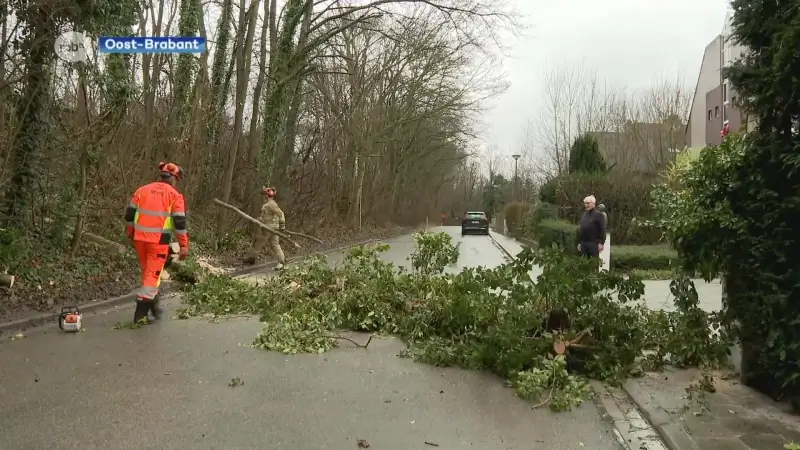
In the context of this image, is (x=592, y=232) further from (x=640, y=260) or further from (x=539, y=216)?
(x=539, y=216)

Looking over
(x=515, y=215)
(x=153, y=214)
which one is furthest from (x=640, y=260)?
(x=515, y=215)

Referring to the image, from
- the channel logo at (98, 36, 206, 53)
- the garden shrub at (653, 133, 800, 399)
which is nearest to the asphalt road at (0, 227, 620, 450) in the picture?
the garden shrub at (653, 133, 800, 399)

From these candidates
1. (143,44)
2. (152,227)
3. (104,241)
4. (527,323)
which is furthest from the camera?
(143,44)

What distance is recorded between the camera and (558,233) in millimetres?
20406

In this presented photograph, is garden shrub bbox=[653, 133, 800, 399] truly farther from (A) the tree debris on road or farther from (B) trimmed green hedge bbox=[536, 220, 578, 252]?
(B) trimmed green hedge bbox=[536, 220, 578, 252]

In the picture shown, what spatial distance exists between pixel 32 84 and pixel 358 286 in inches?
218

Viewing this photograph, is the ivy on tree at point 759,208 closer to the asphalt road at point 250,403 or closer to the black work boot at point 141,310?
the asphalt road at point 250,403

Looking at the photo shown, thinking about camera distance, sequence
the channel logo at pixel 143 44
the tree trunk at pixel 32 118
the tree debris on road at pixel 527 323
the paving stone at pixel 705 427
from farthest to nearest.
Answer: the channel logo at pixel 143 44 < the tree trunk at pixel 32 118 < the tree debris on road at pixel 527 323 < the paving stone at pixel 705 427

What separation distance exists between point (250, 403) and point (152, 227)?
346 centimetres

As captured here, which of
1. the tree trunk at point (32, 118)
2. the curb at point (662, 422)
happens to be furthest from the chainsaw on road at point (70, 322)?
the curb at point (662, 422)

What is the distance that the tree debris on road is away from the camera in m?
5.80

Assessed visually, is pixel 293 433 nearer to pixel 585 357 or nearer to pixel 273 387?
pixel 273 387

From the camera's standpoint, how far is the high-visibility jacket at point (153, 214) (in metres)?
7.70

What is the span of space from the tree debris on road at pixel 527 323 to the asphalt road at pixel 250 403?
0.82 feet
